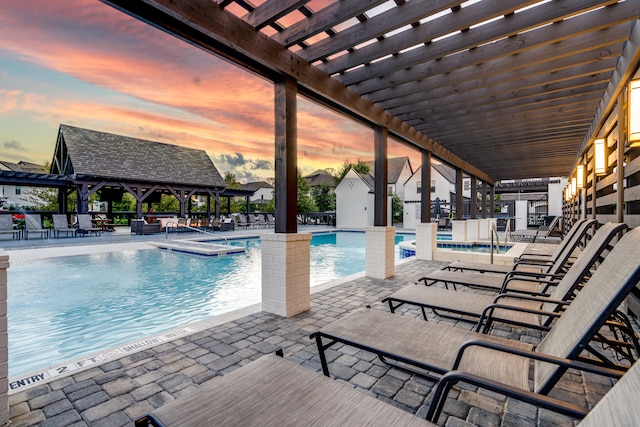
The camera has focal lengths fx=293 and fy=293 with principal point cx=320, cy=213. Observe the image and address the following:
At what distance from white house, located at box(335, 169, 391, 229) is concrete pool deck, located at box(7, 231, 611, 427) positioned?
65.0ft

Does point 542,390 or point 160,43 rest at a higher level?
point 160,43

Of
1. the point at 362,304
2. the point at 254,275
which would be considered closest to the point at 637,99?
the point at 362,304

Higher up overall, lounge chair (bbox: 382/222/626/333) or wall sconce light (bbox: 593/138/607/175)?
wall sconce light (bbox: 593/138/607/175)

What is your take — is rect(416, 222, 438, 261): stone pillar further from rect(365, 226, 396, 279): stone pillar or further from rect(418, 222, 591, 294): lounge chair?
rect(418, 222, 591, 294): lounge chair

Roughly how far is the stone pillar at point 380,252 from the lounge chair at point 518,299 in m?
2.01

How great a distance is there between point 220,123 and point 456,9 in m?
14.2

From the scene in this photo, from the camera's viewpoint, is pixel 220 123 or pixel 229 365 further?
pixel 220 123

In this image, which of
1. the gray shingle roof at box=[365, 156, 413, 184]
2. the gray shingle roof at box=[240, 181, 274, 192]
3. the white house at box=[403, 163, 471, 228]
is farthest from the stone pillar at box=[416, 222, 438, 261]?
the gray shingle roof at box=[240, 181, 274, 192]

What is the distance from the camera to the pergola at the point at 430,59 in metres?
2.71

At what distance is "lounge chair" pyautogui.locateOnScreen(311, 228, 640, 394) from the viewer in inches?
49.6

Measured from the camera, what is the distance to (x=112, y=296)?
17.3 feet

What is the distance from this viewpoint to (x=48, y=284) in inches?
233

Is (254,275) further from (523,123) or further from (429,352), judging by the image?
(523,123)

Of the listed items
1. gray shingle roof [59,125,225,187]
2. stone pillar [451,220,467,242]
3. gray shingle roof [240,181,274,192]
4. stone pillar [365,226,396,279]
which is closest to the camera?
stone pillar [365,226,396,279]
